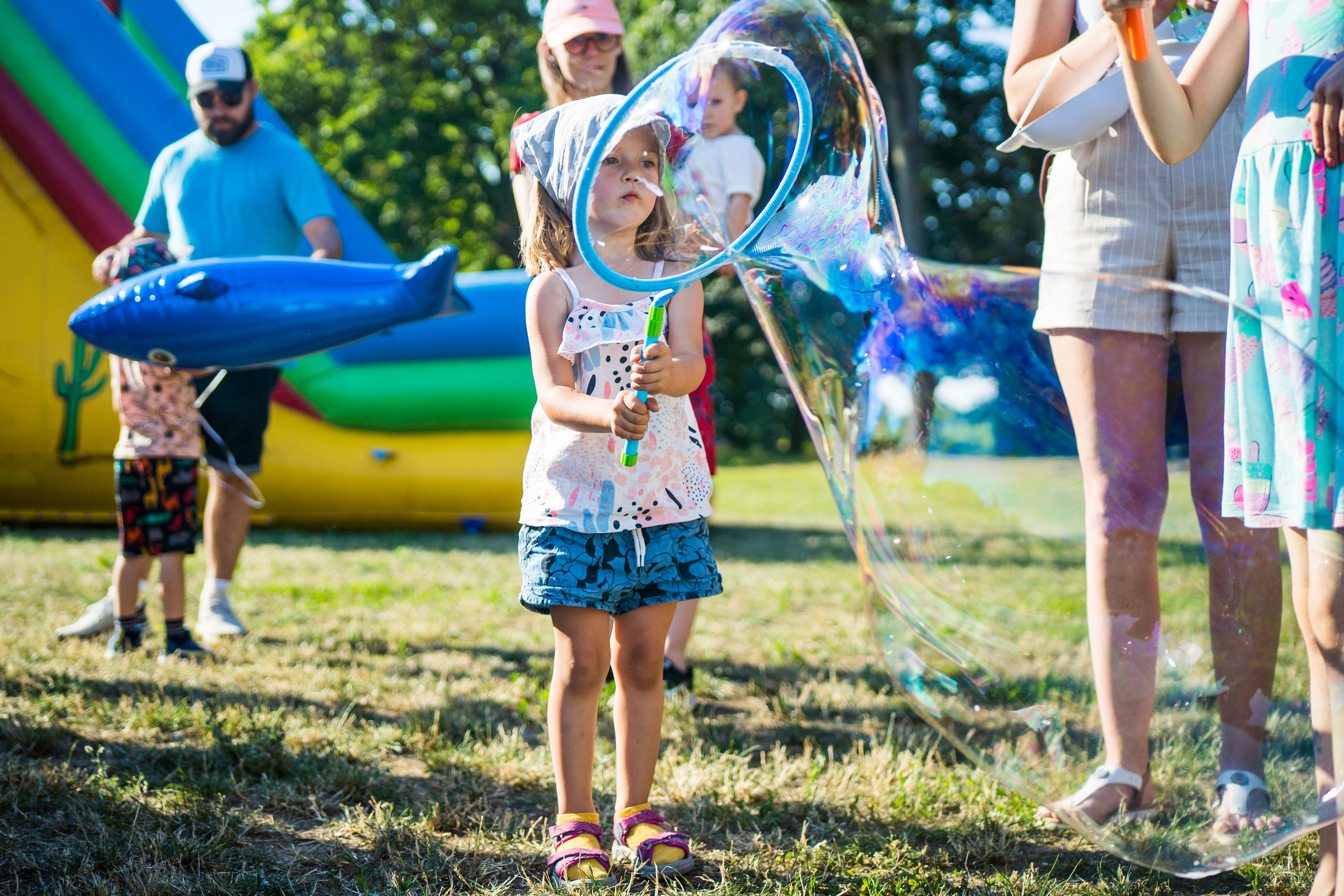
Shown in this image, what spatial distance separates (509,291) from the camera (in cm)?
540

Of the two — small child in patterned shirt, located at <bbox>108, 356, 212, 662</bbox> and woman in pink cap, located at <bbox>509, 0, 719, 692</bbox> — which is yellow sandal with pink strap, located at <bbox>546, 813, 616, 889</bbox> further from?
small child in patterned shirt, located at <bbox>108, 356, 212, 662</bbox>

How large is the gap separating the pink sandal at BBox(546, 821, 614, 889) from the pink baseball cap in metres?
1.62

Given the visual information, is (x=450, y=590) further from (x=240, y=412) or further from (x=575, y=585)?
(x=575, y=585)

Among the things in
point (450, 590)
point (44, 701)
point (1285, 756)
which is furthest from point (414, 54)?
point (1285, 756)

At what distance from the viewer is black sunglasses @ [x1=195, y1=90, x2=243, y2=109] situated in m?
2.94

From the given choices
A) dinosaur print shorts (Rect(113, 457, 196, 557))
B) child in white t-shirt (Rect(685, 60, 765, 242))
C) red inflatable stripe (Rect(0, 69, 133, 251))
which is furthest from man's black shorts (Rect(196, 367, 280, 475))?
red inflatable stripe (Rect(0, 69, 133, 251))

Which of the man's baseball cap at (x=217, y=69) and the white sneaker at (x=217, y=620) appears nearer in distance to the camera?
the man's baseball cap at (x=217, y=69)

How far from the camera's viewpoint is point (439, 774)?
207 centimetres

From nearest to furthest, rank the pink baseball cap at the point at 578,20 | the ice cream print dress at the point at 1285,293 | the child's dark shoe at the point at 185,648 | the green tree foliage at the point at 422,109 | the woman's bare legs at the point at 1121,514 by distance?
the ice cream print dress at the point at 1285,293, the woman's bare legs at the point at 1121,514, the pink baseball cap at the point at 578,20, the child's dark shoe at the point at 185,648, the green tree foliage at the point at 422,109

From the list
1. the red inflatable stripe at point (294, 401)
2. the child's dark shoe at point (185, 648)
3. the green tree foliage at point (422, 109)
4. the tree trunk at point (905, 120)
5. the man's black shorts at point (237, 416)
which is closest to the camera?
the child's dark shoe at point (185, 648)

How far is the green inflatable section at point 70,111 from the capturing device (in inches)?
184

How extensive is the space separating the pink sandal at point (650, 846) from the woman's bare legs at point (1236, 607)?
77 cm

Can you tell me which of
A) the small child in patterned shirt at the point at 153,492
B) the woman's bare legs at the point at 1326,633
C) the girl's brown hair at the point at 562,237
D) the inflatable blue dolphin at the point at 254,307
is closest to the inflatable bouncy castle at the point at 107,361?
the small child in patterned shirt at the point at 153,492

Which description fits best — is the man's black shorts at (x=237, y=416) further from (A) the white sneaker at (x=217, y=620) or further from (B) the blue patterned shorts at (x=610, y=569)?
(B) the blue patterned shorts at (x=610, y=569)
